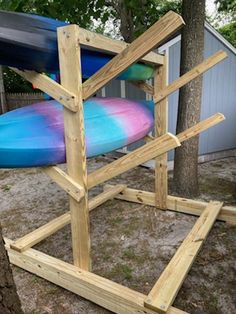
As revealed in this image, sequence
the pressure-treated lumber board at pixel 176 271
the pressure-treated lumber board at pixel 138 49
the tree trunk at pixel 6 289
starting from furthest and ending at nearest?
the pressure-treated lumber board at pixel 176 271 → the pressure-treated lumber board at pixel 138 49 → the tree trunk at pixel 6 289

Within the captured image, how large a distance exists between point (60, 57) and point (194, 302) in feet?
5.97

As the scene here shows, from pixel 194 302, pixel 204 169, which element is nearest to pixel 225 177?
pixel 204 169

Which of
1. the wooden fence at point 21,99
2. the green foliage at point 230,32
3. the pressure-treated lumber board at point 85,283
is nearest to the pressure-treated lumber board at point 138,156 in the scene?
the pressure-treated lumber board at point 85,283

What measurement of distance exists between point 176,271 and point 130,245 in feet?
2.40

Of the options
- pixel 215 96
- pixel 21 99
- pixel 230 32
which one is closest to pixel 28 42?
pixel 215 96

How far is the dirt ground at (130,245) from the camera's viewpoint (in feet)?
6.28

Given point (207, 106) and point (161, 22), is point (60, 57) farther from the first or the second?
point (207, 106)

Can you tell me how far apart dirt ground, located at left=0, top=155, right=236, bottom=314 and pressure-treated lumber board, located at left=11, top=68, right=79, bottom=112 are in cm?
134

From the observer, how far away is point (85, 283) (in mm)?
1912

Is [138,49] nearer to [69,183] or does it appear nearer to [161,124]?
[69,183]

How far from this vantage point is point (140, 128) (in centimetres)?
257

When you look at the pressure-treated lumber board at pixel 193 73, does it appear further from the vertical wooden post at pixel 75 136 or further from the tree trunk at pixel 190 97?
the vertical wooden post at pixel 75 136

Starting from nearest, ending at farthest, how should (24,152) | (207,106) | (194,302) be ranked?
(24,152), (194,302), (207,106)

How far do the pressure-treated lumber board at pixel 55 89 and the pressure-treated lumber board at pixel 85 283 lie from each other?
1.16m
